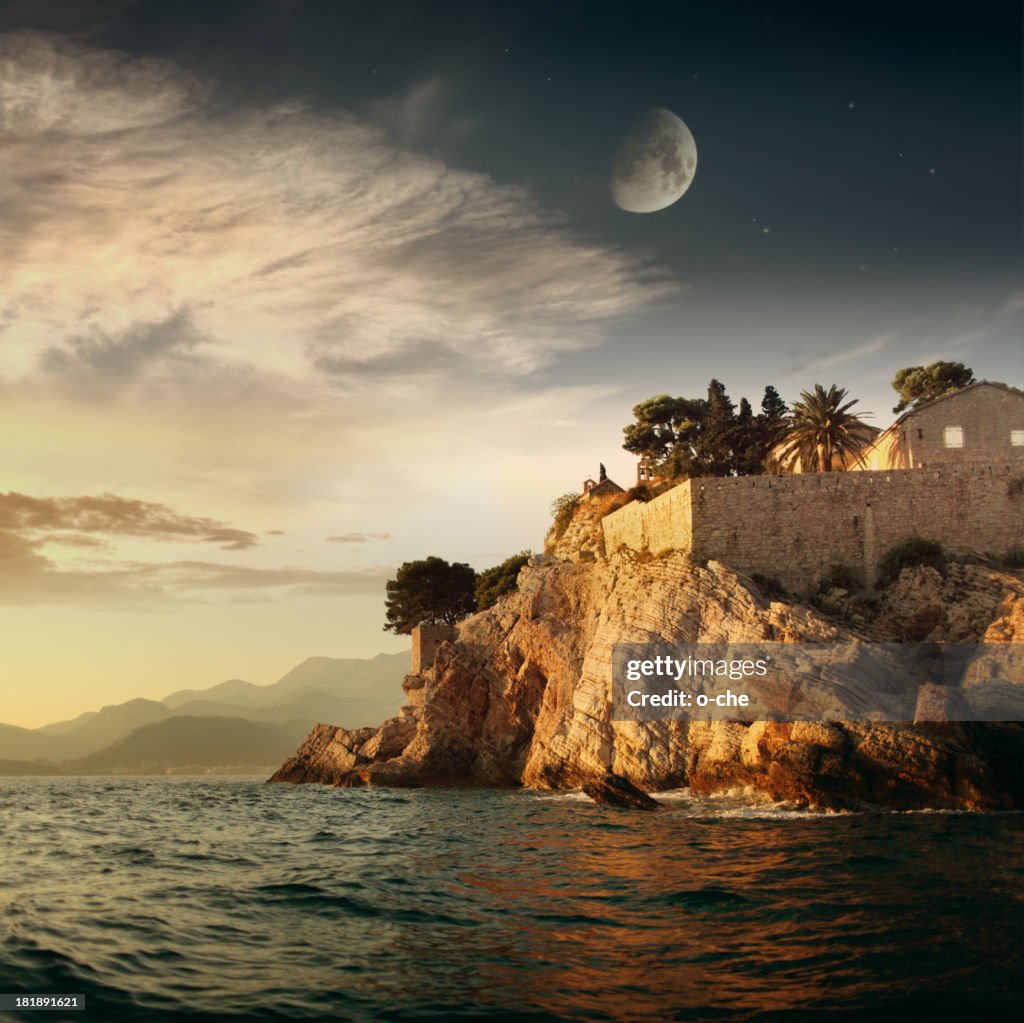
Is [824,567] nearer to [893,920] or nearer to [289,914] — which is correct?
[893,920]

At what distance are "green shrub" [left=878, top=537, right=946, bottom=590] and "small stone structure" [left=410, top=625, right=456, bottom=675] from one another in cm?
2633

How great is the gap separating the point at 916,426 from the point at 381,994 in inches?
1538

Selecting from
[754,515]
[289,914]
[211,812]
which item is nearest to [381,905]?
[289,914]

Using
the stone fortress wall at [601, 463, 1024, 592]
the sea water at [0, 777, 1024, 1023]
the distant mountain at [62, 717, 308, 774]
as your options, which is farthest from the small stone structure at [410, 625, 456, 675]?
the distant mountain at [62, 717, 308, 774]

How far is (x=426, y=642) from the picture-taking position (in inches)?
2148

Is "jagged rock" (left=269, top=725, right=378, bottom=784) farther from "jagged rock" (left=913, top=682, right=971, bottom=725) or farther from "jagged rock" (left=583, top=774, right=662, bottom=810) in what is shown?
"jagged rock" (left=913, top=682, right=971, bottom=725)

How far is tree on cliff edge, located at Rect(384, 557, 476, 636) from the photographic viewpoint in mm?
67188

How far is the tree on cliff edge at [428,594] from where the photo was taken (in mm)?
67188

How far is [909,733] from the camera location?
2398 centimetres

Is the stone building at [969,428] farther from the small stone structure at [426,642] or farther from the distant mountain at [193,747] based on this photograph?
the distant mountain at [193,747]

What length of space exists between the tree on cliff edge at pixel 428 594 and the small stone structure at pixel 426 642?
1131 cm

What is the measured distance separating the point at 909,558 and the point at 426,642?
28577 millimetres

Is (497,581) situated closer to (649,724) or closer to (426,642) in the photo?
(426,642)

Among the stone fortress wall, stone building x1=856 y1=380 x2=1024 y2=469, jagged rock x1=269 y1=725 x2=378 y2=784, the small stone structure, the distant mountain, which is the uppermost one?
stone building x1=856 y1=380 x2=1024 y2=469
